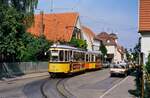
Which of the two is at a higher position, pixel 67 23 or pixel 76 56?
pixel 67 23

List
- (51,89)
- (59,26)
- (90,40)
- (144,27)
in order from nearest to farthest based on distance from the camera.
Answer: (144,27) < (51,89) < (59,26) < (90,40)

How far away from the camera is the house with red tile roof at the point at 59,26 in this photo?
84.2m

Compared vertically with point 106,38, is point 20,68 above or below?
below

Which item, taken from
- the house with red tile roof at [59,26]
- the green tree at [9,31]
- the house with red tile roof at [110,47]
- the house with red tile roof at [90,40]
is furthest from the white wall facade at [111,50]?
the green tree at [9,31]

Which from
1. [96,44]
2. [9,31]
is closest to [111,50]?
[96,44]

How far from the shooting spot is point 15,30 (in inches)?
1610

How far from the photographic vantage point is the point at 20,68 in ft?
160

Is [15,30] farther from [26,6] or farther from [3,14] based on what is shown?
[26,6]

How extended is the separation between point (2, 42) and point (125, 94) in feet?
58.0

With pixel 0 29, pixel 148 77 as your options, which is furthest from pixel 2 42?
pixel 148 77

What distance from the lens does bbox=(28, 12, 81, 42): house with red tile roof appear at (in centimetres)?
8419

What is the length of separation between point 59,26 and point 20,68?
38797 mm

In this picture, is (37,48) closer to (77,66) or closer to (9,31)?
(77,66)

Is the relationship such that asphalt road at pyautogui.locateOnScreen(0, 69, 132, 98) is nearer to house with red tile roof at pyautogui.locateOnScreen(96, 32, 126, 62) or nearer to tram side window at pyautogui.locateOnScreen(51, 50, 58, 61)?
tram side window at pyautogui.locateOnScreen(51, 50, 58, 61)
